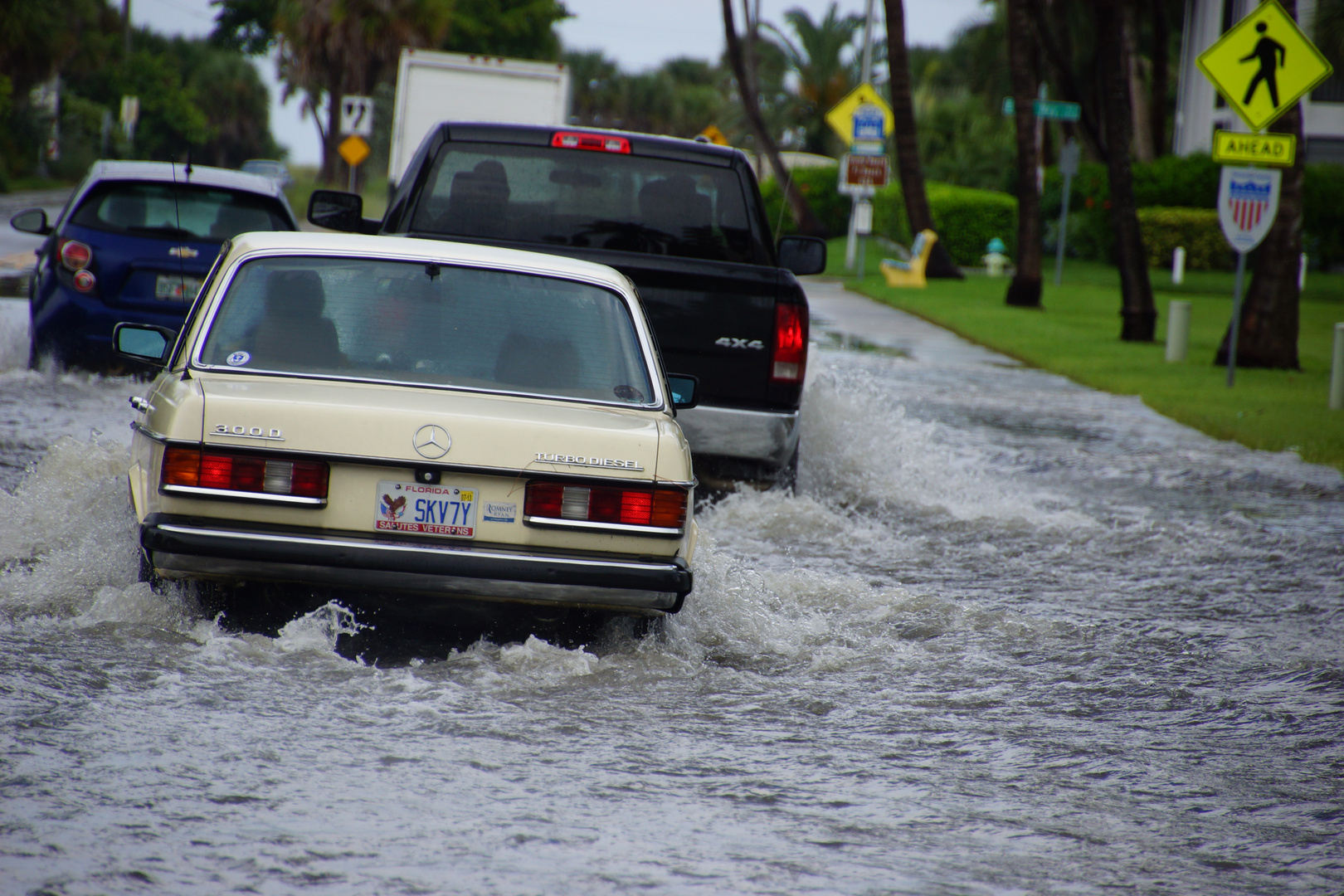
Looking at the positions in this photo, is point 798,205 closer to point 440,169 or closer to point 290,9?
point 290,9

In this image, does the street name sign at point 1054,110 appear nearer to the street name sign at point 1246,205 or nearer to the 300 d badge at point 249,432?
the street name sign at point 1246,205

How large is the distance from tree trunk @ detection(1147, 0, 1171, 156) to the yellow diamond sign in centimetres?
1796

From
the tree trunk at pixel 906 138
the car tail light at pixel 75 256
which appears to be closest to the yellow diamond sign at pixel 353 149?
the tree trunk at pixel 906 138

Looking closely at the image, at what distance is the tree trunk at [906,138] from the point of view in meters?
29.7

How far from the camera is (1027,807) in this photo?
4.30 meters

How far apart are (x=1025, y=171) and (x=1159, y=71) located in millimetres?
16941

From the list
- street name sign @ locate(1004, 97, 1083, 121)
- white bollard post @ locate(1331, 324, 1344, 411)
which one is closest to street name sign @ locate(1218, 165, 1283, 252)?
white bollard post @ locate(1331, 324, 1344, 411)

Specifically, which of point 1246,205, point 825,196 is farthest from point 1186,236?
point 1246,205

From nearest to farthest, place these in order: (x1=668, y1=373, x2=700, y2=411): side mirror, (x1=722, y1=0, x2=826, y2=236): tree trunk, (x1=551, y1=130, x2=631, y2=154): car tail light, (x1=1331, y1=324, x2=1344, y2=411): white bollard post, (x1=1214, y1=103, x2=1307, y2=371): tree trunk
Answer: (x1=668, y1=373, x2=700, y2=411): side mirror < (x1=551, y1=130, x2=631, y2=154): car tail light < (x1=1331, y1=324, x2=1344, y2=411): white bollard post < (x1=1214, y1=103, x2=1307, y2=371): tree trunk < (x1=722, y1=0, x2=826, y2=236): tree trunk

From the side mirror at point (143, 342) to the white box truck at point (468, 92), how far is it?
20.3 m

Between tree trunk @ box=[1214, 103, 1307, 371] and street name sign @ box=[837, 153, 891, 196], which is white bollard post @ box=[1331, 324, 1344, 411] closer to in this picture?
tree trunk @ box=[1214, 103, 1307, 371]

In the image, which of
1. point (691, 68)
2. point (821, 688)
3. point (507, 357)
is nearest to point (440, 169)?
point (507, 357)

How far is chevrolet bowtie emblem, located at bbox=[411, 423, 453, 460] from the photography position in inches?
190

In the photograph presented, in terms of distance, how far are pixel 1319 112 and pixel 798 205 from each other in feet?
46.7
